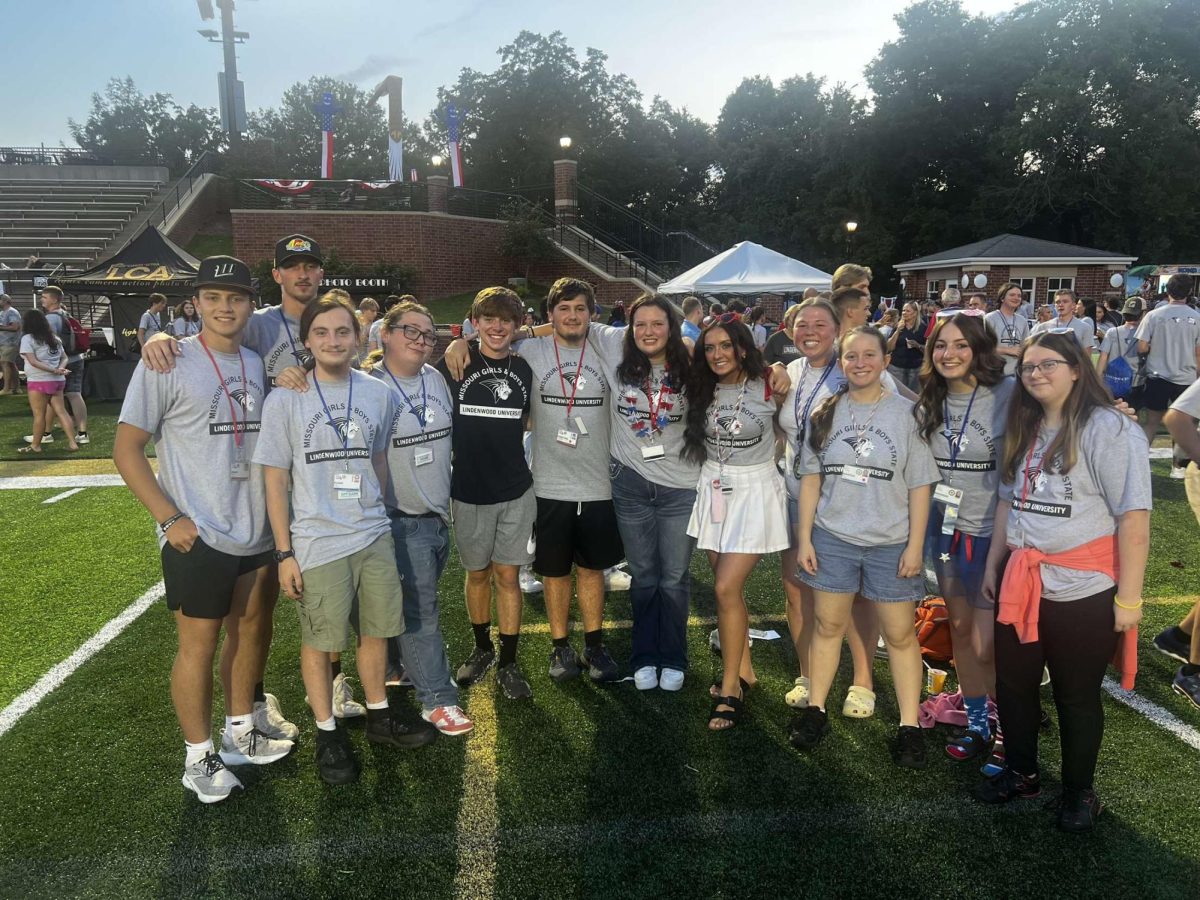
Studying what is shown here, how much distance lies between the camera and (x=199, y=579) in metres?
2.89

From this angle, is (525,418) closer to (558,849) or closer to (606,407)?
(606,407)

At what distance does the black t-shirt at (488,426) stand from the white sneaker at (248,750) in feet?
4.37

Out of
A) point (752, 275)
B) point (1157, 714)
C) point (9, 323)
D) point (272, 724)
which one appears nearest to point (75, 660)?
point (272, 724)

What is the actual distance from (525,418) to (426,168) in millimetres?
48697

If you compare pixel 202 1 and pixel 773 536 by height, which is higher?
pixel 202 1

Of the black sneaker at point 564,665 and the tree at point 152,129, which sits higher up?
the tree at point 152,129

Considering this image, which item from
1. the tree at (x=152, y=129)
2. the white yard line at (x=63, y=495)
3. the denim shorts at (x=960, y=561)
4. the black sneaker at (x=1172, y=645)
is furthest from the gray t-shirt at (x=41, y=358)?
the tree at (x=152, y=129)

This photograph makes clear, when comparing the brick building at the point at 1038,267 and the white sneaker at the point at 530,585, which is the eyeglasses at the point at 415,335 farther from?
the brick building at the point at 1038,267

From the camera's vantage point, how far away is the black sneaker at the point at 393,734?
3.40m

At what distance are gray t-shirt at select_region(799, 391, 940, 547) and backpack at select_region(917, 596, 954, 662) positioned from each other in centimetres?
126

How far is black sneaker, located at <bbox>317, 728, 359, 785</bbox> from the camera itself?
312 centimetres

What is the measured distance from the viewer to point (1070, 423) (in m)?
2.62

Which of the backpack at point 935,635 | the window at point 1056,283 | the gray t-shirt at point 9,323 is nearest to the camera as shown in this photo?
the backpack at point 935,635

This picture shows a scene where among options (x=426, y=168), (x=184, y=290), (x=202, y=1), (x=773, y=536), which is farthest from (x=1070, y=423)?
(x=202, y=1)
